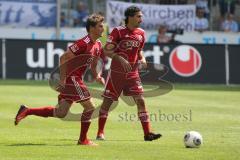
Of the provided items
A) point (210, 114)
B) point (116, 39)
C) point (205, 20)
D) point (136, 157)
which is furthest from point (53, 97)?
point (205, 20)

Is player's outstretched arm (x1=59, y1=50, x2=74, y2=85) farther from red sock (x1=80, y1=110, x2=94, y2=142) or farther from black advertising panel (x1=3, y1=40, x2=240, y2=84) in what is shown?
black advertising panel (x1=3, y1=40, x2=240, y2=84)

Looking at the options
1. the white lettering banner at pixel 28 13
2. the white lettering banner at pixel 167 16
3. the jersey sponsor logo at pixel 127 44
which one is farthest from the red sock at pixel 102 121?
the white lettering banner at pixel 167 16

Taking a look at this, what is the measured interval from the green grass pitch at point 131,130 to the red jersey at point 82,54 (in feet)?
4.05

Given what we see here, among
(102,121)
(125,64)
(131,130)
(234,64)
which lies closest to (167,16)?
(234,64)

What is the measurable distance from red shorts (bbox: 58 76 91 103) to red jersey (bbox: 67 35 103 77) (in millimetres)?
131

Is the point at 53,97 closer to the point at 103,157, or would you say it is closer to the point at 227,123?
the point at 227,123

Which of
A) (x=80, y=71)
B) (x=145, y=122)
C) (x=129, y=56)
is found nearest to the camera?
(x=80, y=71)

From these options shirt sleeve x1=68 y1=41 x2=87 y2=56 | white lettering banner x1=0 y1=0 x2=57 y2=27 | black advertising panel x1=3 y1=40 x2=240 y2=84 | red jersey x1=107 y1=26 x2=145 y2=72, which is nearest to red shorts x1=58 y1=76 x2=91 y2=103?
shirt sleeve x1=68 y1=41 x2=87 y2=56

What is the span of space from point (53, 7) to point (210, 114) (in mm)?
16784

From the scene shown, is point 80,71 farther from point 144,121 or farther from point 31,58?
point 31,58

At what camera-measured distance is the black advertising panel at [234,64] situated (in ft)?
105

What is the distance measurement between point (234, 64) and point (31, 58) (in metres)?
8.07

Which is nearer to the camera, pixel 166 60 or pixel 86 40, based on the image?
pixel 86 40

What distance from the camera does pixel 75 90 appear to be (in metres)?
13.0
